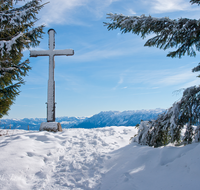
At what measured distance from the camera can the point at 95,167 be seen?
3.91 m

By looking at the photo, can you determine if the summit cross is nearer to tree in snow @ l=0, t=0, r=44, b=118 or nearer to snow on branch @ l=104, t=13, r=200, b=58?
tree in snow @ l=0, t=0, r=44, b=118

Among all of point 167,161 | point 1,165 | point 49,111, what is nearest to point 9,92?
point 49,111

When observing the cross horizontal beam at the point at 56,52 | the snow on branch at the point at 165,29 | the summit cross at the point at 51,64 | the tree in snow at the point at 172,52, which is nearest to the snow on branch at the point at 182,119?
the tree in snow at the point at 172,52

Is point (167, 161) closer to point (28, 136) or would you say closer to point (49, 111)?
point (28, 136)

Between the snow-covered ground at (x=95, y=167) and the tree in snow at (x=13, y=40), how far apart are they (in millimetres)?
3203

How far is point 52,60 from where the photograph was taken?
8.41 m

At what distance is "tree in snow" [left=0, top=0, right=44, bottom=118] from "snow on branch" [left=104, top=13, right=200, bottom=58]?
3.29 m

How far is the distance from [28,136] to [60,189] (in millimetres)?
3403

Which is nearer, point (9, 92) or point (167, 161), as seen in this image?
point (167, 161)

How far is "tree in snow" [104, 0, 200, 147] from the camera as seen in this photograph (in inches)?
147

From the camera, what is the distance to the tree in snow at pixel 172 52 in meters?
3.73

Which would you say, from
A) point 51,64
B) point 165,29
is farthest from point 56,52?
point 165,29

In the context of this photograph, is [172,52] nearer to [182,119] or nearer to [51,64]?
[182,119]

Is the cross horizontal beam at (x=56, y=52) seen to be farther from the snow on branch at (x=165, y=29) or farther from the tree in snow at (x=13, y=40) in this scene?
the snow on branch at (x=165, y=29)
